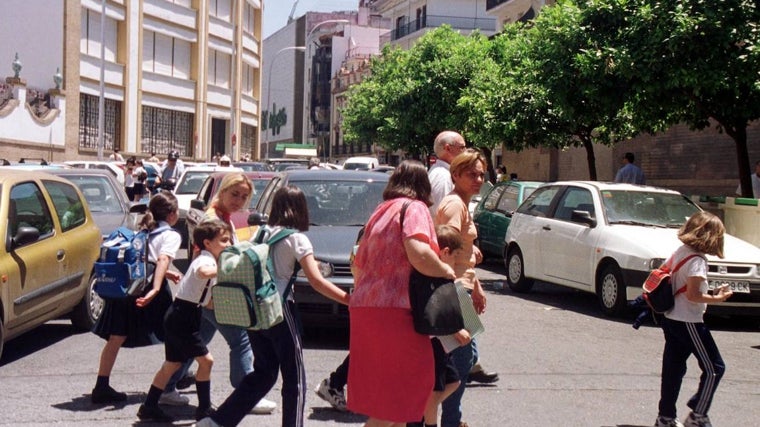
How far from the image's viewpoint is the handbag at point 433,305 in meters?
4.51

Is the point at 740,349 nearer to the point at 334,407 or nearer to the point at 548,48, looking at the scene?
the point at 334,407

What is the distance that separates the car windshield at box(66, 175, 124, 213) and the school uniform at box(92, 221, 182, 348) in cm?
563

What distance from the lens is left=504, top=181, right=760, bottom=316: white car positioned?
1124cm

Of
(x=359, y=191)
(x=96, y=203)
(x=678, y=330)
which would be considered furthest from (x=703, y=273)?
(x=96, y=203)

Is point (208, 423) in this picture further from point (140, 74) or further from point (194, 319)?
point (140, 74)

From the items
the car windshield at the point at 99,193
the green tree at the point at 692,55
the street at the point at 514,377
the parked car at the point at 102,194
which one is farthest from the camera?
the green tree at the point at 692,55

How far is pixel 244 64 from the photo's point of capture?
177ft

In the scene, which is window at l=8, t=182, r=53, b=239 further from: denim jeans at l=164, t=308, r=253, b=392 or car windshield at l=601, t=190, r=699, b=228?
car windshield at l=601, t=190, r=699, b=228

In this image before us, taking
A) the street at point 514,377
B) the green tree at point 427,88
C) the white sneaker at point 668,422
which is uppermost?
the green tree at point 427,88

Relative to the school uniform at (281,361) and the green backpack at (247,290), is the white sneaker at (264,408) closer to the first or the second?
the school uniform at (281,361)

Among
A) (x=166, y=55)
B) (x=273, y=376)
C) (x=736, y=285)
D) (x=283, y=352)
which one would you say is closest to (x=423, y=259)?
(x=283, y=352)

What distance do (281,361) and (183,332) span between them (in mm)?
983

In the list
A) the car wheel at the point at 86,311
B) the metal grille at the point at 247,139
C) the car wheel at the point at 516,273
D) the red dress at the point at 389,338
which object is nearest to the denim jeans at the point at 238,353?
the red dress at the point at 389,338

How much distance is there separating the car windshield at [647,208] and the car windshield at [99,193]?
20.1 feet
